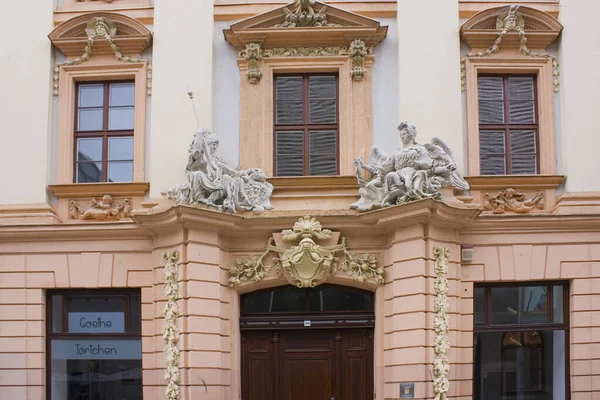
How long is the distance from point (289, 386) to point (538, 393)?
11.5 feet

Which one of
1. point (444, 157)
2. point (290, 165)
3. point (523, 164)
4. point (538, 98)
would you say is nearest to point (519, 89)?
point (538, 98)

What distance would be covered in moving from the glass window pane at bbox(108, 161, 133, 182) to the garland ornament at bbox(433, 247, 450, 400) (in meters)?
4.68

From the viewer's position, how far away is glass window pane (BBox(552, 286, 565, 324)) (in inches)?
616

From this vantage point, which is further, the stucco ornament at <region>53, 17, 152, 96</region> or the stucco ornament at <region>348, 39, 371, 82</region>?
the stucco ornament at <region>53, 17, 152, 96</region>

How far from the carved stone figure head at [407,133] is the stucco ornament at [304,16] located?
2.08 metres

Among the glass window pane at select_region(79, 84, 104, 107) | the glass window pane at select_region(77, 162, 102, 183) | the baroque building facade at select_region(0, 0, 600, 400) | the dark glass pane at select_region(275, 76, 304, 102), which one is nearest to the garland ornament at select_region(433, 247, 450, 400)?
the baroque building facade at select_region(0, 0, 600, 400)

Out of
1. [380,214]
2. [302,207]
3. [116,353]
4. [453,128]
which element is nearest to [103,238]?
[116,353]

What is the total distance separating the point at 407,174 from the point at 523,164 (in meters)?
2.09

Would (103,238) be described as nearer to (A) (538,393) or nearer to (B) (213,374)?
(B) (213,374)

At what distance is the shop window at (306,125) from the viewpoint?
16.2 m

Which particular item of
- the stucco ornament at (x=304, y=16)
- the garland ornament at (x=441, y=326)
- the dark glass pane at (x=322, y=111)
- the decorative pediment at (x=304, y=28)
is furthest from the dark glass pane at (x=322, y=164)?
the garland ornament at (x=441, y=326)

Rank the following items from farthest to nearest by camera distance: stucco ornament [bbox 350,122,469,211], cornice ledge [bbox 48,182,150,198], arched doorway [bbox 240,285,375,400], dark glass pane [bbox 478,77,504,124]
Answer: dark glass pane [bbox 478,77,504,124] → cornice ledge [bbox 48,182,150,198] → arched doorway [bbox 240,285,375,400] → stucco ornament [bbox 350,122,469,211]

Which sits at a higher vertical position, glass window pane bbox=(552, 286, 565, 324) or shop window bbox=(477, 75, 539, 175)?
shop window bbox=(477, 75, 539, 175)

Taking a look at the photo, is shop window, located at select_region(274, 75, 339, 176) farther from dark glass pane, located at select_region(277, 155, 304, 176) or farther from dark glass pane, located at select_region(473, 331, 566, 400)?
dark glass pane, located at select_region(473, 331, 566, 400)
